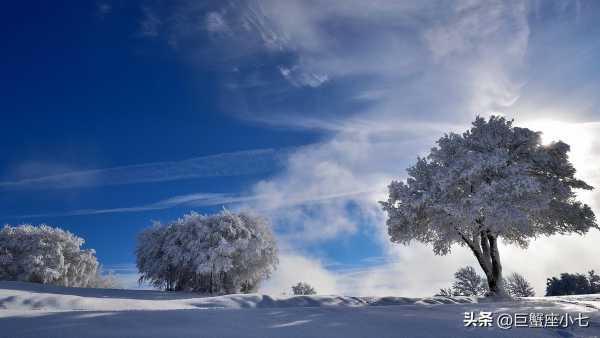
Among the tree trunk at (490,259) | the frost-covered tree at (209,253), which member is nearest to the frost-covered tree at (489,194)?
the tree trunk at (490,259)

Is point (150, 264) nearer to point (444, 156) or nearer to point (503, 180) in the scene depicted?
point (444, 156)

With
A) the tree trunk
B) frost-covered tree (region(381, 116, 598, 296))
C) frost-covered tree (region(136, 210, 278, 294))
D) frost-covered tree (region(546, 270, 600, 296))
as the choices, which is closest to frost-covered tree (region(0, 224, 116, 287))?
frost-covered tree (region(136, 210, 278, 294))

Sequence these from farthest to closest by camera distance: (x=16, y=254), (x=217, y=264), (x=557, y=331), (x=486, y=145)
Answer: (x=16, y=254), (x=217, y=264), (x=486, y=145), (x=557, y=331)

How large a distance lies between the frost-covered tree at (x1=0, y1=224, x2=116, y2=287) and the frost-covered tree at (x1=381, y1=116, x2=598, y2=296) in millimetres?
28994

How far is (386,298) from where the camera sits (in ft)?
44.9

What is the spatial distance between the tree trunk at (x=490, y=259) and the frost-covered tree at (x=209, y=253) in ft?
41.8

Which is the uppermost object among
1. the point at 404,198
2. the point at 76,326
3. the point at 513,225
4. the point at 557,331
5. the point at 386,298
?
the point at 404,198

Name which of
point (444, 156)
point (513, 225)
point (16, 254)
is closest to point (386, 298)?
point (513, 225)

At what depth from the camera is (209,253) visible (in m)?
21.7

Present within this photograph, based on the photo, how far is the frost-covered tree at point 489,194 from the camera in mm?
14305

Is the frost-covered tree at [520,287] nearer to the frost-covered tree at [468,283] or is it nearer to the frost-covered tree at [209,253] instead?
the frost-covered tree at [468,283]

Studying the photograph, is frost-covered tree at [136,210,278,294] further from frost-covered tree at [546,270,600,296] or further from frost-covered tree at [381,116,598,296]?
frost-covered tree at [546,270,600,296]

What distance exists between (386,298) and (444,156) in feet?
24.6

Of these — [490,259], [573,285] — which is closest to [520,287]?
[573,285]
